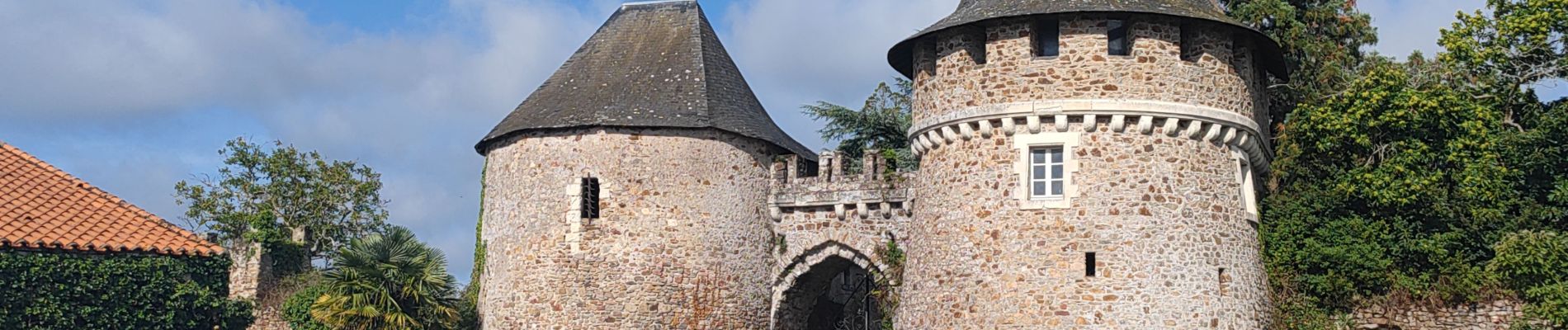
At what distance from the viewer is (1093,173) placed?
1956cm

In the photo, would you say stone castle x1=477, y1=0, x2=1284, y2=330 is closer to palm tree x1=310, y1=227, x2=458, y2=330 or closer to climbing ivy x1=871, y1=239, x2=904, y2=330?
climbing ivy x1=871, y1=239, x2=904, y2=330

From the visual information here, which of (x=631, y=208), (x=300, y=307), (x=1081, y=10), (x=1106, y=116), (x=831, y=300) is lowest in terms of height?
(x=300, y=307)

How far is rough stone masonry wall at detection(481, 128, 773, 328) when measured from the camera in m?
23.3

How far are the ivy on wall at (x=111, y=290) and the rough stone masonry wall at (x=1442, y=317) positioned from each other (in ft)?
54.0

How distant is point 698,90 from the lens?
2438 centimetres

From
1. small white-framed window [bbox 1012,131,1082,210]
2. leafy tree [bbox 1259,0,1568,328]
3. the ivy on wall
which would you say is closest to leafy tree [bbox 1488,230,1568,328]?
leafy tree [bbox 1259,0,1568,328]

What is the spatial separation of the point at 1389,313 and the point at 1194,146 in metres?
3.53

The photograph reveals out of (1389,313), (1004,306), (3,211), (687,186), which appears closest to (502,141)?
(687,186)

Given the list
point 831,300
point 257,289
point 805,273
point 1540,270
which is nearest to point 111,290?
point 257,289

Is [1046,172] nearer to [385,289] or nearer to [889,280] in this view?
[889,280]

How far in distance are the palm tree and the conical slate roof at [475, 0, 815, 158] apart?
2.32m

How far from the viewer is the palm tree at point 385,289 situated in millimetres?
22766

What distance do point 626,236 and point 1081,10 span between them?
7.60 metres

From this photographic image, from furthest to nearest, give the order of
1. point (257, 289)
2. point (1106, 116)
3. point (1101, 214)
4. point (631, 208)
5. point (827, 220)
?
1. point (257, 289)
2. point (827, 220)
3. point (631, 208)
4. point (1106, 116)
5. point (1101, 214)
